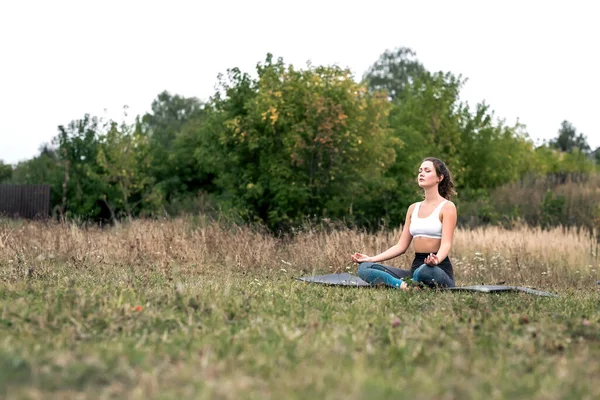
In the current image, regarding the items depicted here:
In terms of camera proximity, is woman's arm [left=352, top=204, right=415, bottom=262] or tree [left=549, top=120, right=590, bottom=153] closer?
woman's arm [left=352, top=204, right=415, bottom=262]

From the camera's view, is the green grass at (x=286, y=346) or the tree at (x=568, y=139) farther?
the tree at (x=568, y=139)

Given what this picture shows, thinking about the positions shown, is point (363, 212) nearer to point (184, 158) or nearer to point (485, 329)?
point (485, 329)

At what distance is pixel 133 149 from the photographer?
104ft

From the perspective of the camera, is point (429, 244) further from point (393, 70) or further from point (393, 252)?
point (393, 70)

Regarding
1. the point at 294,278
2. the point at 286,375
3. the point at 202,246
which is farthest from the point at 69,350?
the point at 202,246

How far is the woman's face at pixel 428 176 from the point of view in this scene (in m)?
8.02

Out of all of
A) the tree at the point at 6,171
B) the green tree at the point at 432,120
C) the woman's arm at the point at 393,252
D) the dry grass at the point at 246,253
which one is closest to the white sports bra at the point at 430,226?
the woman's arm at the point at 393,252

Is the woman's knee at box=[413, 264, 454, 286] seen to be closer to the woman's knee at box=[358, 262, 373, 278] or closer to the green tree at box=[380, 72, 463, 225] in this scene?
the woman's knee at box=[358, 262, 373, 278]

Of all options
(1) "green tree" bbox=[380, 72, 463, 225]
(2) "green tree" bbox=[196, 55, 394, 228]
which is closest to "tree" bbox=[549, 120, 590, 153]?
(1) "green tree" bbox=[380, 72, 463, 225]

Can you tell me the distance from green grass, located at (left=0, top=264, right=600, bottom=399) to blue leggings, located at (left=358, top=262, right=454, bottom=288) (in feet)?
2.71

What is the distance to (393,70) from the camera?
54.8 m

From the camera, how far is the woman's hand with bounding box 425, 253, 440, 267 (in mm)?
7344

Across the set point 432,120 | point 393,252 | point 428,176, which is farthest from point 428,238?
point 432,120

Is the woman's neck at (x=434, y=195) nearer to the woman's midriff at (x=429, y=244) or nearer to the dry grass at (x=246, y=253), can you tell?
the woman's midriff at (x=429, y=244)
